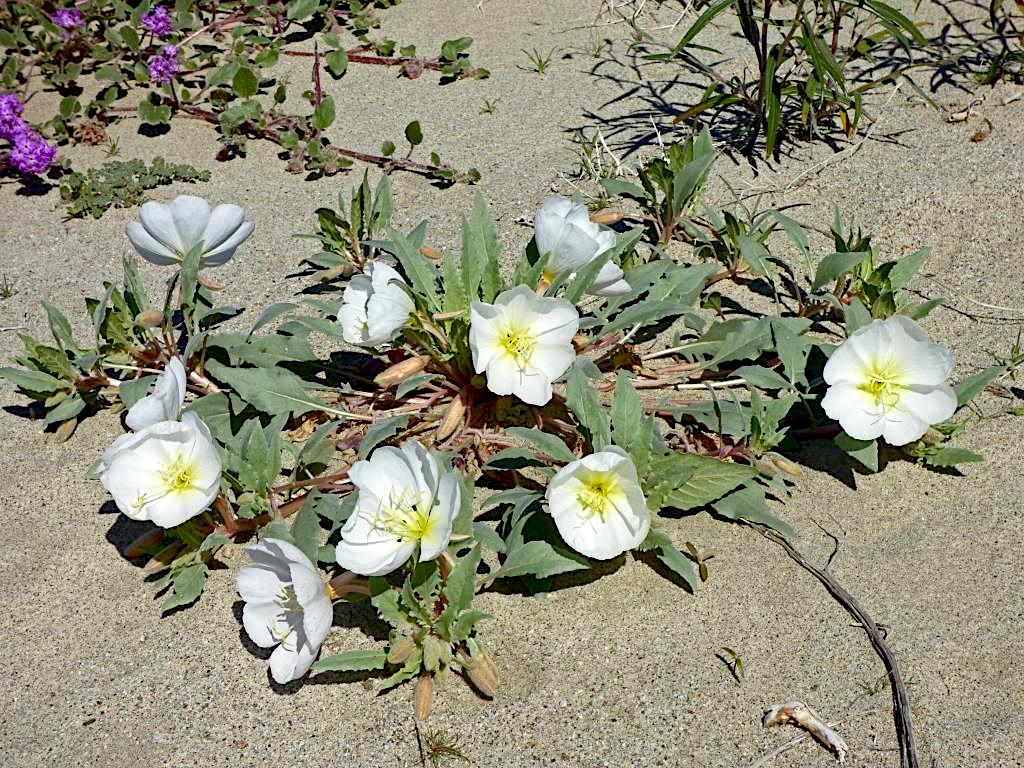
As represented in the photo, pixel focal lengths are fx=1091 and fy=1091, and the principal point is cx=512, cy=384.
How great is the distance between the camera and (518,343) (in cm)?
215

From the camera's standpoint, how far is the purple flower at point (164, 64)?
3951 millimetres

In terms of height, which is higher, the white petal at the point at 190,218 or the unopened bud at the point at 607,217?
the white petal at the point at 190,218

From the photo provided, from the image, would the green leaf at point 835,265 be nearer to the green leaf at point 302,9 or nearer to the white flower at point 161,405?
the white flower at point 161,405

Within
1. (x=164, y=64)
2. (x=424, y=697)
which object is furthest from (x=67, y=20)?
(x=424, y=697)

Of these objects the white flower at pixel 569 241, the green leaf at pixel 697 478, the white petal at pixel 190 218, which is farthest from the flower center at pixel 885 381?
the white petal at pixel 190 218

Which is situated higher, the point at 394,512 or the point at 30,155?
the point at 394,512

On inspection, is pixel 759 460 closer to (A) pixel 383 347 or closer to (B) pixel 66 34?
(A) pixel 383 347

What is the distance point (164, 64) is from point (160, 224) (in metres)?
1.81

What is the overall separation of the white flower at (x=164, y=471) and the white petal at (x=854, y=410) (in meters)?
1.21

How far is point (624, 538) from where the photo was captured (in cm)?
194

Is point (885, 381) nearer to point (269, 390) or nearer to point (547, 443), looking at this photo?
point (547, 443)

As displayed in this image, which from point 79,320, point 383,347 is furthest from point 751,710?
point 79,320

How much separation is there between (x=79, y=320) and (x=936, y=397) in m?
2.21

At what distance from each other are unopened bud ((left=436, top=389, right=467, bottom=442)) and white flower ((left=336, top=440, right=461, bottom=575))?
1.24 ft
